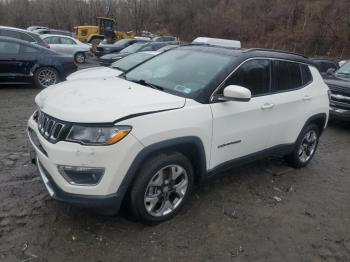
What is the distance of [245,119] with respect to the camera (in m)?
3.91

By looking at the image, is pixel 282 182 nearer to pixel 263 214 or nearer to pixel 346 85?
pixel 263 214

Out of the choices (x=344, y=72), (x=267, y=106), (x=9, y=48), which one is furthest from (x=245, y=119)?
(x=9, y=48)

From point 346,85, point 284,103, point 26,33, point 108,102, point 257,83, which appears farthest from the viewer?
point 26,33

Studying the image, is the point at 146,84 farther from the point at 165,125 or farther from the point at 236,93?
the point at 236,93

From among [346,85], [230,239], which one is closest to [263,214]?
[230,239]

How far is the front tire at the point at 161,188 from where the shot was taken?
319cm

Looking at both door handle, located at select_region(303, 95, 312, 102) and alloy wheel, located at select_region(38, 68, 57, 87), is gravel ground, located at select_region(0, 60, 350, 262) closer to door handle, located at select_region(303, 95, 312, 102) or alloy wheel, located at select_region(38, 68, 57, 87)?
door handle, located at select_region(303, 95, 312, 102)

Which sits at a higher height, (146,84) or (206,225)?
(146,84)

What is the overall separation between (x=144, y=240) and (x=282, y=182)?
2314mm

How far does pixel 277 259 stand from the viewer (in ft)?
10.5

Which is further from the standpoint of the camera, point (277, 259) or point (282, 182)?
point (282, 182)

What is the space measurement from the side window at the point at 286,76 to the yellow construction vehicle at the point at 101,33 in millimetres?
25045

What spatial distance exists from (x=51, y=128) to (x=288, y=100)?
294cm

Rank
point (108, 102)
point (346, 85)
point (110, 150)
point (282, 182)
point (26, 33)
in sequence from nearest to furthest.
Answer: point (110, 150), point (108, 102), point (282, 182), point (346, 85), point (26, 33)
